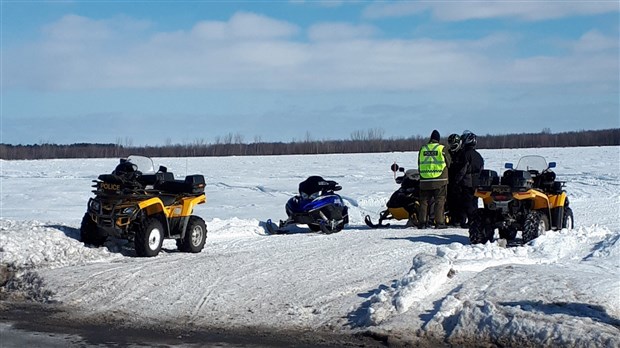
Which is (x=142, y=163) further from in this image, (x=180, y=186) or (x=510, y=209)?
(x=510, y=209)

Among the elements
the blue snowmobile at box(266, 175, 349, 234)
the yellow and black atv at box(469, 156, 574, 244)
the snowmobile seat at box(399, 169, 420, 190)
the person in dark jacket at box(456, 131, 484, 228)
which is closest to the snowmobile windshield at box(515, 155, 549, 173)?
the yellow and black atv at box(469, 156, 574, 244)

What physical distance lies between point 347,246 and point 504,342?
18.3 feet

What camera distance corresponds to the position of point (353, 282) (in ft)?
35.1

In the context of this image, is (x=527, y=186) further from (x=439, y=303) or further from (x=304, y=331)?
(x=304, y=331)

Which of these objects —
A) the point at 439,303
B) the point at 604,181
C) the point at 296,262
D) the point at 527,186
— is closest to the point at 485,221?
the point at 527,186

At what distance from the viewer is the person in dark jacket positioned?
54.3 ft

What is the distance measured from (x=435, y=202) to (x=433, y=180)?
441 millimetres

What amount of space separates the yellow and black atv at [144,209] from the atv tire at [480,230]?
4302mm

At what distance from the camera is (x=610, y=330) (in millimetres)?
8062

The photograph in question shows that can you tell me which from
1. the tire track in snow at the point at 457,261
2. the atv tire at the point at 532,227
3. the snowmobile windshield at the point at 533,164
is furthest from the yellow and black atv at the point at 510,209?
the snowmobile windshield at the point at 533,164

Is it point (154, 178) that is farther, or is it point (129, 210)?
point (154, 178)

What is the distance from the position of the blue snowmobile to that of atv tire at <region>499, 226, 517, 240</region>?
3.64m

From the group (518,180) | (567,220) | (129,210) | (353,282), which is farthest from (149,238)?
(567,220)

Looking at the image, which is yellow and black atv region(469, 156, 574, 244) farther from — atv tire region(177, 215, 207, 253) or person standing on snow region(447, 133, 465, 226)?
atv tire region(177, 215, 207, 253)
